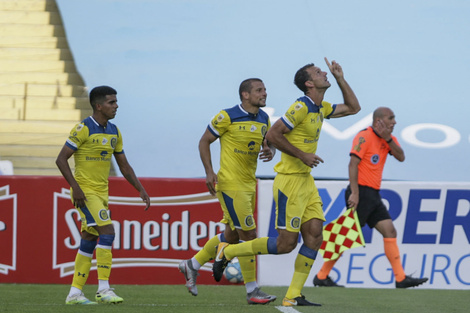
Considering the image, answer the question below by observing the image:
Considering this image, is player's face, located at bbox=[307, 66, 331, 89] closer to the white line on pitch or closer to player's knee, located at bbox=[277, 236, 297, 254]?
player's knee, located at bbox=[277, 236, 297, 254]

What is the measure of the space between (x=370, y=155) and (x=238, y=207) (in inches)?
96.5

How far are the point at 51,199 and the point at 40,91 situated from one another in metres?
4.67

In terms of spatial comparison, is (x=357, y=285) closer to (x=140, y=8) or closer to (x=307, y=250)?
(x=307, y=250)

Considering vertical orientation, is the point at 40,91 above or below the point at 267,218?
above

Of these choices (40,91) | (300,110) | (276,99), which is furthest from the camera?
(40,91)

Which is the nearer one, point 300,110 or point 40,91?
point 300,110

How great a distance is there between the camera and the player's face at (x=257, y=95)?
25.7ft

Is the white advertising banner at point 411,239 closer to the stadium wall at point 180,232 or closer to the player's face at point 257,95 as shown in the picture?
the stadium wall at point 180,232

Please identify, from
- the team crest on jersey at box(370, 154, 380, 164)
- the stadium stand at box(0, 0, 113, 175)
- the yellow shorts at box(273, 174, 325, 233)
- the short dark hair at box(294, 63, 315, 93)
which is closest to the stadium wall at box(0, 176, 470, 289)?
the team crest on jersey at box(370, 154, 380, 164)

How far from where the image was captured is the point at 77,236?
10.4 meters

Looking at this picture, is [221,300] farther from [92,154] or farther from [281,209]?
[92,154]

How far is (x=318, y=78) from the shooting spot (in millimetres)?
7562

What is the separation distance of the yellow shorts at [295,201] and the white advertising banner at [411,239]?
307cm

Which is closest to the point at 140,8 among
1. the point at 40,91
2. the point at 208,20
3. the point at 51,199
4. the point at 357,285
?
the point at 208,20
